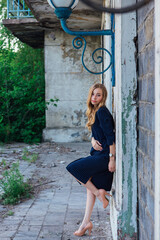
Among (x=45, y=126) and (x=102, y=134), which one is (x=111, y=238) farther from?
(x=45, y=126)

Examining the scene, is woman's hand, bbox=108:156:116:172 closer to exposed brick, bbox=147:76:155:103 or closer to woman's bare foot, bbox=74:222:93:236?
woman's bare foot, bbox=74:222:93:236

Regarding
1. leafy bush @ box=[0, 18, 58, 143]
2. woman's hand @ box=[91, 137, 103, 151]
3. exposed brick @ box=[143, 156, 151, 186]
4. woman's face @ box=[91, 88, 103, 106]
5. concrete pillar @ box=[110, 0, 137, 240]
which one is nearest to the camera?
exposed brick @ box=[143, 156, 151, 186]

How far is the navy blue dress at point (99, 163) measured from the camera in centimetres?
334

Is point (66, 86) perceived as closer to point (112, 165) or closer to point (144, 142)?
point (112, 165)

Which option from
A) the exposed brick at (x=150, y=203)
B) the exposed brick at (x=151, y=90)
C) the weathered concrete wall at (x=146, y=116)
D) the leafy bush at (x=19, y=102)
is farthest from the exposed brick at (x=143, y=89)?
the leafy bush at (x=19, y=102)

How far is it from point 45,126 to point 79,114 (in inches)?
58.8

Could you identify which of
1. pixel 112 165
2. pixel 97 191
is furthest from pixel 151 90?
pixel 97 191

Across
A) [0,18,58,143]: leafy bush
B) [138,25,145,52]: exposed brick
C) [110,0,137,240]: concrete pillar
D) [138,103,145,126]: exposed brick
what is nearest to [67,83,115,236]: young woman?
[110,0,137,240]: concrete pillar

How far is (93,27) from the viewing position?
9.63 metres

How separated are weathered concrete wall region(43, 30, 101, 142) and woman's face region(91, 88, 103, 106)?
21.7 feet

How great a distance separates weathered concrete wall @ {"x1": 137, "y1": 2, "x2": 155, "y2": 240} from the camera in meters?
1.87

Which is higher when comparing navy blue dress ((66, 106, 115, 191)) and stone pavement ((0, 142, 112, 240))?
navy blue dress ((66, 106, 115, 191))

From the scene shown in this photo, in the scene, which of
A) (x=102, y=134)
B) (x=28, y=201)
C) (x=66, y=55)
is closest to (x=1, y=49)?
(x=66, y=55)

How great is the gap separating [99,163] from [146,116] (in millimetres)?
1366
